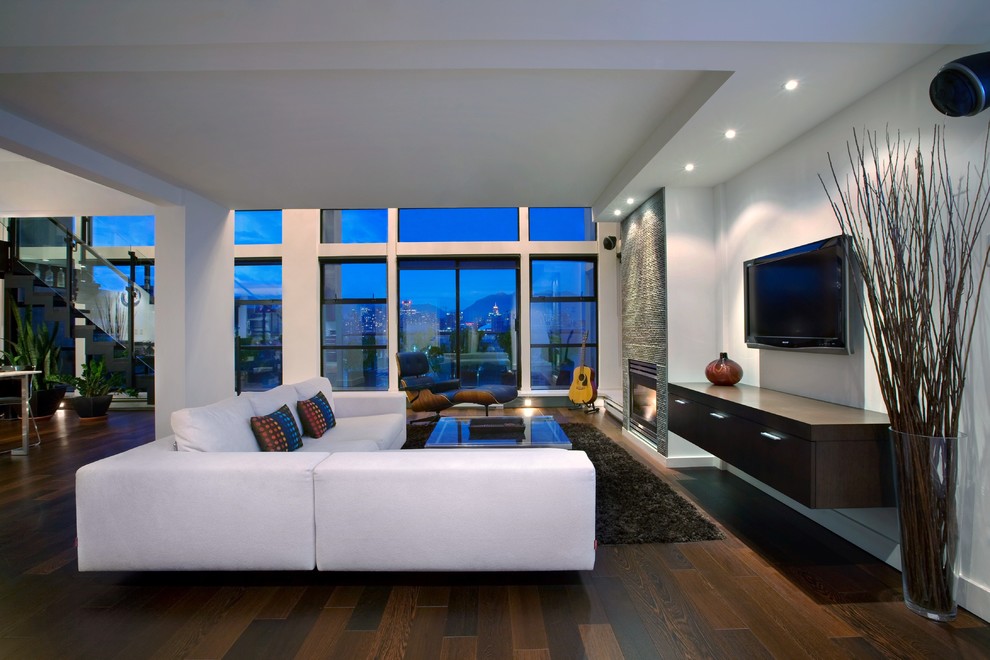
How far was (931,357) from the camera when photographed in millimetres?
2004

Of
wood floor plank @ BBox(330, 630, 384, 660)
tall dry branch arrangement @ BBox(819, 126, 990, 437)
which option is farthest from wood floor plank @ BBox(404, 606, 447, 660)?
tall dry branch arrangement @ BBox(819, 126, 990, 437)

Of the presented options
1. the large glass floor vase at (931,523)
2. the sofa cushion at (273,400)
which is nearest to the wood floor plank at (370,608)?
the sofa cushion at (273,400)

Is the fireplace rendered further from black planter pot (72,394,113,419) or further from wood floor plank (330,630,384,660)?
black planter pot (72,394,113,419)

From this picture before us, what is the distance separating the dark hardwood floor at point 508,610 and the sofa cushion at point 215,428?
62 cm

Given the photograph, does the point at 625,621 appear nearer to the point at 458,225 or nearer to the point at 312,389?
the point at 312,389

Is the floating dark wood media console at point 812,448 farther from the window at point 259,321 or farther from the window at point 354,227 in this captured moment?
the window at point 259,321

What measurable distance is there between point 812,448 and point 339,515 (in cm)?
215

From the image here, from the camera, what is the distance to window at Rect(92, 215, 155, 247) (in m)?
7.64

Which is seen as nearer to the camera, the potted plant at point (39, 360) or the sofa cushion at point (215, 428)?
the sofa cushion at point (215, 428)

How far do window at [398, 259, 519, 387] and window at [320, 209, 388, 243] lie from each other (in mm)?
660

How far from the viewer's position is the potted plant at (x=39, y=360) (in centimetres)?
620

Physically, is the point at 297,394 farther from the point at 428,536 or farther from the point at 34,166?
the point at 34,166

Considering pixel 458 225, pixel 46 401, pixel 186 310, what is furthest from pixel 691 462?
pixel 46 401

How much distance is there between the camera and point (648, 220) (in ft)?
15.4
